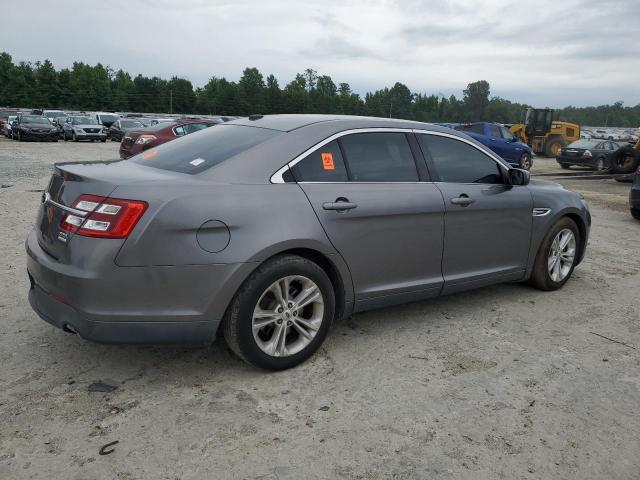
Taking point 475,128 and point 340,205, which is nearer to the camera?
point 340,205

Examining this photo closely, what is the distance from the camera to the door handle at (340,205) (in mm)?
3587

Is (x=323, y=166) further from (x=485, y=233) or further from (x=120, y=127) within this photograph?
(x=120, y=127)

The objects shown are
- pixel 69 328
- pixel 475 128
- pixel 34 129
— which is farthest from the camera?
pixel 34 129

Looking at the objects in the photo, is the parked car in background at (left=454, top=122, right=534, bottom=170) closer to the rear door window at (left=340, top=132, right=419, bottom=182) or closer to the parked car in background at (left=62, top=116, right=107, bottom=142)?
the rear door window at (left=340, top=132, right=419, bottom=182)

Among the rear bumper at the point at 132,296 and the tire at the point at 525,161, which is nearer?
the rear bumper at the point at 132,296

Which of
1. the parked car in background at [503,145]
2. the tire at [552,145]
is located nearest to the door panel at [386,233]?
the parked car in background at [503,145]

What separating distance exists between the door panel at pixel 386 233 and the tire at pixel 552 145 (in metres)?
29.6

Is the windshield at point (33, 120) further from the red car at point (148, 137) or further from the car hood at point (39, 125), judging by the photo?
the red car at point (148, 137)

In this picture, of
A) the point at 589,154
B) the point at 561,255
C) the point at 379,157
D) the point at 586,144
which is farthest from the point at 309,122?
the point at 586,144

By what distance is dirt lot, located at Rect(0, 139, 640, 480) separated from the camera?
264 centimetres

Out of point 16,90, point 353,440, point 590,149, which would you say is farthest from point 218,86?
point 353,440

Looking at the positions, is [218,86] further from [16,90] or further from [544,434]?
[544,434]

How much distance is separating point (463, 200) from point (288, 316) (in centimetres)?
174

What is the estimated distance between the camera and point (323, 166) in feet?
12.2
